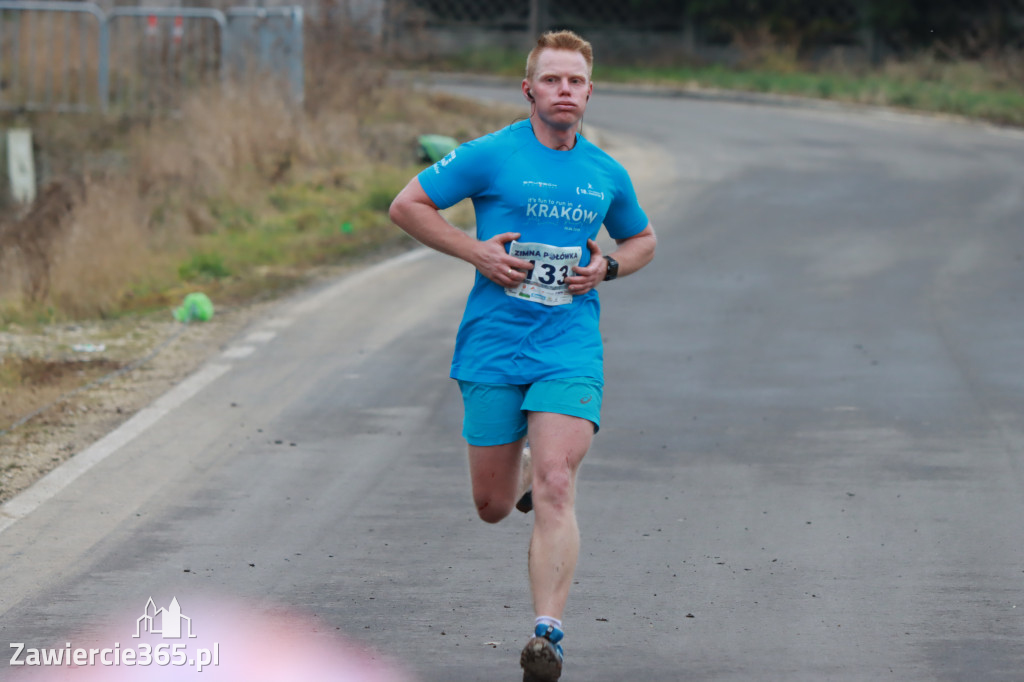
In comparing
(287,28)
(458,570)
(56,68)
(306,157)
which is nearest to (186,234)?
(306,157)

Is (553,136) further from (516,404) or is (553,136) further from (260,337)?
(260,337)

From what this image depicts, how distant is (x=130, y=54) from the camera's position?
69.5 ft

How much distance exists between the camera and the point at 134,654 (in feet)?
17.3

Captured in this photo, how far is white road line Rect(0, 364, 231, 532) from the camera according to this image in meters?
7.05

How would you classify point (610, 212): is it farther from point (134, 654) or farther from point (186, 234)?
point (186, 234)

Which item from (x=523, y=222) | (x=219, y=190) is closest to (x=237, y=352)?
(x=523, y=222)

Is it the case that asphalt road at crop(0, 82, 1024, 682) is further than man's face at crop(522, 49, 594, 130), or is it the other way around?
asphalt road at crop(0, 82, 1024, 682)

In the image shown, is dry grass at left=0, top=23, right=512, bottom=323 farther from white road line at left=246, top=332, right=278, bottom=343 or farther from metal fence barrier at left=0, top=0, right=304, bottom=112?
white road line at left=246, top=332, right=278, bottom=343

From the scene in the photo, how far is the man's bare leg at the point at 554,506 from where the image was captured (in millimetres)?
4984

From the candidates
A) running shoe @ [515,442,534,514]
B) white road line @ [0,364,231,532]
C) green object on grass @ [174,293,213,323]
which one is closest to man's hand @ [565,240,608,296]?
running shoe @ [515,442,534,514]

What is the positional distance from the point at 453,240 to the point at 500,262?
0.76ft

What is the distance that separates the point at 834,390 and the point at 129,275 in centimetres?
619

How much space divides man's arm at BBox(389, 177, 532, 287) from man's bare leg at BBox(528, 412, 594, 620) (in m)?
0.47

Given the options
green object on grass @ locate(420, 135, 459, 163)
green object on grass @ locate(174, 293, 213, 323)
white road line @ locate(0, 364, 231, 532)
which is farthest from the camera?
green object on grass @ locate(420, 135, 459, 163)
